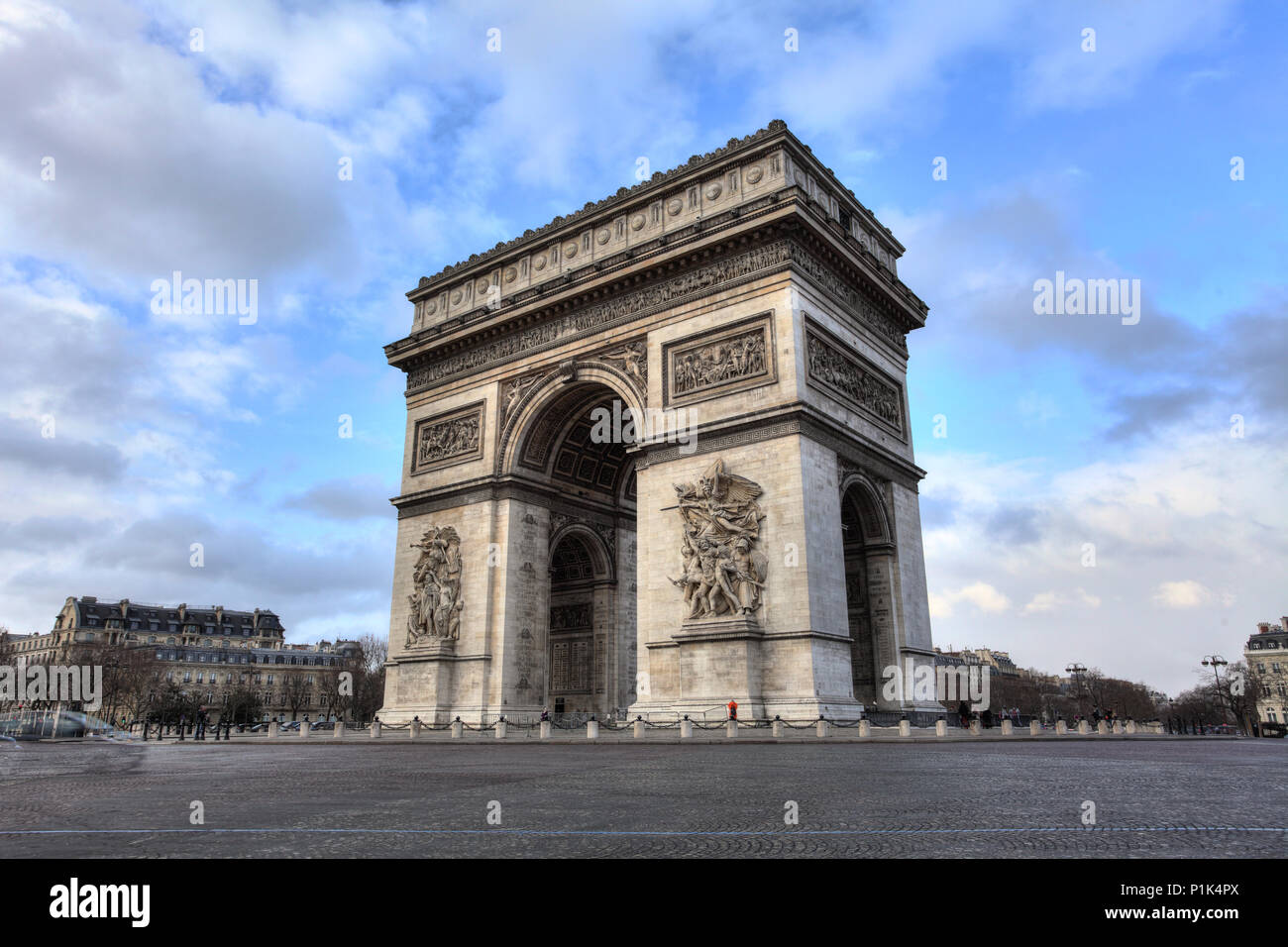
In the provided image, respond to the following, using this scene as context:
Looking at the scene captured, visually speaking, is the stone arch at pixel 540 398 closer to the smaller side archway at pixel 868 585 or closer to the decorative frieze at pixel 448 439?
the decorative frieze at pixel 448 439

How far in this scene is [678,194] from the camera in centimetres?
2478

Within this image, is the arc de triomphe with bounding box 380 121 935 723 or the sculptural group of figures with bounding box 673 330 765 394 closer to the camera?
the arc de triomphe with bounding box 380 121 935 723

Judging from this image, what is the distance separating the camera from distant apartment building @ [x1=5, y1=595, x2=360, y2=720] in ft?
241

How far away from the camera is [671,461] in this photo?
22734 millimetres

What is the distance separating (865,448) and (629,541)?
10417mm

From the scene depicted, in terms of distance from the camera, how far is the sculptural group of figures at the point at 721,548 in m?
20.3

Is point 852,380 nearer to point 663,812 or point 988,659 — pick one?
point 663,812

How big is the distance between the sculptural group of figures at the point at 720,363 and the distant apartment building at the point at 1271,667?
74372 millimetres

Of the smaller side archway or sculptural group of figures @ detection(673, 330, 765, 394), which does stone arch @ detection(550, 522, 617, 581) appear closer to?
sculptural group of figures @ detection(673, 330, 765, 394)

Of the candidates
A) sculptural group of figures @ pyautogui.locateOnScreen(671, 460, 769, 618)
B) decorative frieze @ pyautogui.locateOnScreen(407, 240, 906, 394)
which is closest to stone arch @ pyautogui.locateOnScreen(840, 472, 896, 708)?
sculptural group of figures @ pyautogui.locateOnScreen(671, 460, 769, 618)

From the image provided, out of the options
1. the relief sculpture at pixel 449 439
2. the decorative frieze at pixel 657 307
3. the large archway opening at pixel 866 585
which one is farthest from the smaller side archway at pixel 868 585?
the relief sculpture at pixel 449 439

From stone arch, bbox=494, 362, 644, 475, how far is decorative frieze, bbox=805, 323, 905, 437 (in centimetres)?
609

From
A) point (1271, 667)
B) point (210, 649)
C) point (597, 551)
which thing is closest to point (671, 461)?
point (597, 551)
